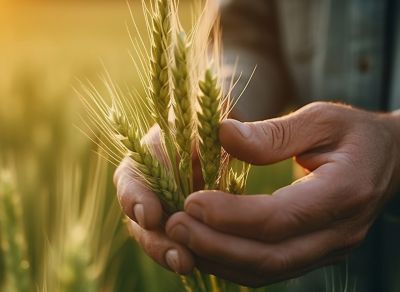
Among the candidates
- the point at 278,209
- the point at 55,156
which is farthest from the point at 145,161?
the point at 55,156

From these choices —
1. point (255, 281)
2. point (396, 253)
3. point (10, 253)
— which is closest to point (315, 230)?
point (255, 281)

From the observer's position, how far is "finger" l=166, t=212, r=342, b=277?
0.76 meters

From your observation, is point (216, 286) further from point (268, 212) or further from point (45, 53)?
Answer: point (45, 53)

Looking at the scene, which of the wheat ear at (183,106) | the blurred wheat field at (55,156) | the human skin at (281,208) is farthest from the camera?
the blurred wheat field at (55,156)

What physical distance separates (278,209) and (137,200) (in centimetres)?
16

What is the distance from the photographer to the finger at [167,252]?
777 millimetres

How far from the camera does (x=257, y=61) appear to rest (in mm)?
1607

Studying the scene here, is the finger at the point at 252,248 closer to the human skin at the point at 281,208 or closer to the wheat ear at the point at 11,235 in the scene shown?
the human skin at the point at 281,208

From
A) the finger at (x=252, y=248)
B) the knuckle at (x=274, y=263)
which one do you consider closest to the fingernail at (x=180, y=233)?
the finger at (x=252, y=248)

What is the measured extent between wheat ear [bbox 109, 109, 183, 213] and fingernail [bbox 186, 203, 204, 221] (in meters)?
0.02

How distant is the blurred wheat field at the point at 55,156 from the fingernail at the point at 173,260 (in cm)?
9

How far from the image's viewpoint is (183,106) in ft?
A: 2.25

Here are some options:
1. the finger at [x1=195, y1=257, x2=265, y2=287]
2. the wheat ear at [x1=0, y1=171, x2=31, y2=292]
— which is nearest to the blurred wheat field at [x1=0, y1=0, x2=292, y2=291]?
the wheat ear at [x1=0, y1=171, x2=31, y2=292]

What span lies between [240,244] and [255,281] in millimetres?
67
